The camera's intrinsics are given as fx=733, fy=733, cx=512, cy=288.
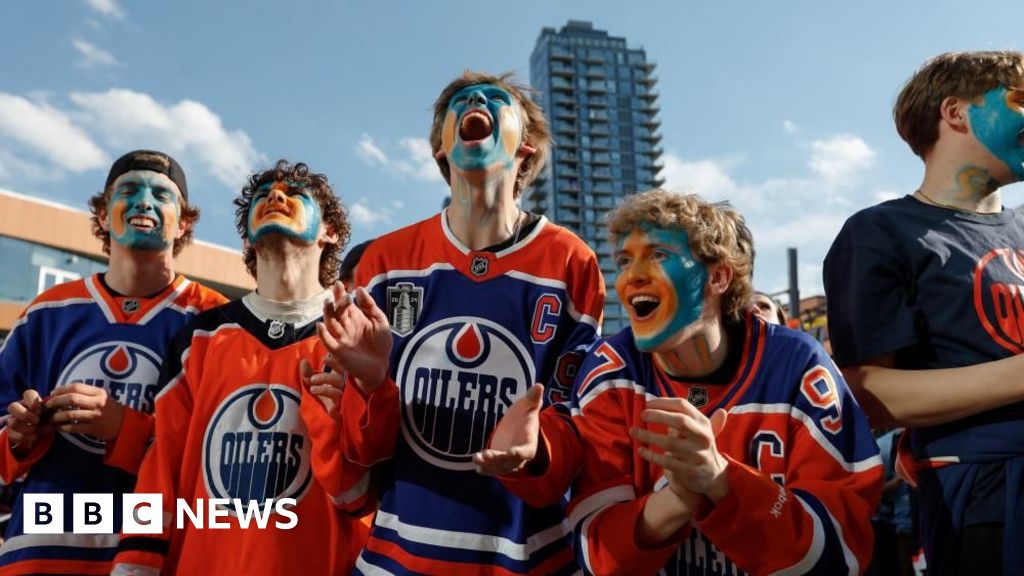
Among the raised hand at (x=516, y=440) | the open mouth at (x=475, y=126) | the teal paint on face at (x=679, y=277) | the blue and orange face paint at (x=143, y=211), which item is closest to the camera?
the raised hand at (x=516, y=440)

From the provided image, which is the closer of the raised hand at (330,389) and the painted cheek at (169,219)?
the raised hand at (330,389)

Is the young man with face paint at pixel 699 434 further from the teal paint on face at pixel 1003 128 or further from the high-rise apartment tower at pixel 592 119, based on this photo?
the high-rise apartment tower at pixel 592 119

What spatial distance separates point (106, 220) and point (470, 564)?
8.75ft

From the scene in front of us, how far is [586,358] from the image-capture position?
2.35 meters

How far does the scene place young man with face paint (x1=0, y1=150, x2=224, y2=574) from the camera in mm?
2859

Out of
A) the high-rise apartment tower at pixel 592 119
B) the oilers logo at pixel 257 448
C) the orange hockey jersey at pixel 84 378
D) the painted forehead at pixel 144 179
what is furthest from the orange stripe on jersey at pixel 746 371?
the high-rise apartment tower at pixel 592 119

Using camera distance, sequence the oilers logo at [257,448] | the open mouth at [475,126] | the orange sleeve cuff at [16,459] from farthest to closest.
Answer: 1. the orange sleeve cuff at [16,459]
2. the open mouth at [475,126]
3. the oilers logo at [257,448]

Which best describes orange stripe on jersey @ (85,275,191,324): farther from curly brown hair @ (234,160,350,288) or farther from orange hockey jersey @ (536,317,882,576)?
orange hockey jersey @ (536,317,882,576)

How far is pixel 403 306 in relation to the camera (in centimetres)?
259

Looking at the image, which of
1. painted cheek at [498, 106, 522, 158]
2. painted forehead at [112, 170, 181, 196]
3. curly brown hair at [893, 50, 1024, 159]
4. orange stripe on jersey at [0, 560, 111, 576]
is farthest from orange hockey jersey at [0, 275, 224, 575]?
curly brown hair at [893, 50, 1024, 159]

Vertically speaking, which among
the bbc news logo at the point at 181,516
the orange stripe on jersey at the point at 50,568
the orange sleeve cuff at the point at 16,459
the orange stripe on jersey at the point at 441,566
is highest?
the orange sleeve cuff at the point at 16,459

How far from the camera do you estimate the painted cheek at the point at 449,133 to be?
2.76m

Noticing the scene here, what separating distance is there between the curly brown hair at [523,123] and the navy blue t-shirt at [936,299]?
1.26 m

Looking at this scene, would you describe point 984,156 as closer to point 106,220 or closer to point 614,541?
point 614,541
